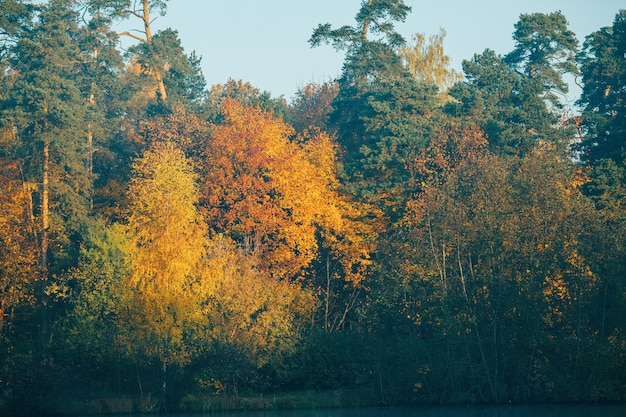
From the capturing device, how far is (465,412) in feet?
116

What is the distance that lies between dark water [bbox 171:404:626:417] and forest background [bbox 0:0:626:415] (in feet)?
4.11

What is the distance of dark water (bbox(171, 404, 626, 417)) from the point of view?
3356cm

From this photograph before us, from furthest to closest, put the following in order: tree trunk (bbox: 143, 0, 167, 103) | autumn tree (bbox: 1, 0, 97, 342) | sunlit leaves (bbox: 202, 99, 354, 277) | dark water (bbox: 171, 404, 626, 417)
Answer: tree trunk (bbox: 143, 0, 167, 103) < sunlit leaves (bbox: 202, 99, 354, 277) < autumn tree (bbox: 1, 0, 97, 342) < dark water (bbox: 171, 404, 626, 417)

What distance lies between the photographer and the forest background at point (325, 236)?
128 feet

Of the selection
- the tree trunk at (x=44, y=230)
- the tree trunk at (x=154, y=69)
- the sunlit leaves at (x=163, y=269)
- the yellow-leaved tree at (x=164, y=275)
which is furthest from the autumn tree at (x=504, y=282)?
the tree trunk at (x=154, y=69)

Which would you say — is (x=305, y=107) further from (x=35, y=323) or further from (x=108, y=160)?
(x=35, y=323)

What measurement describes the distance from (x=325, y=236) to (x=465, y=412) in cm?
1661

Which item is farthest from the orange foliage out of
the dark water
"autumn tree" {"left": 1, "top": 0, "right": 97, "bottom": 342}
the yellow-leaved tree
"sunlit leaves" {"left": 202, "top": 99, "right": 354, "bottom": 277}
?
the dark water

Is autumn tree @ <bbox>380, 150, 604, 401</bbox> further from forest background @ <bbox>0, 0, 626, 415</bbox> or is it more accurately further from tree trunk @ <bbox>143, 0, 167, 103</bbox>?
tree trunk @ <bbox>143, 0, 167, 103</bbox>

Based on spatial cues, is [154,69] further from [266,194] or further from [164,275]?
[164,275]

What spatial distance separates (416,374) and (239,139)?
1760 cm

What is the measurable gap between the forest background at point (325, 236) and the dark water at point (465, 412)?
1.25 m

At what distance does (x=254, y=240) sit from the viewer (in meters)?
48.6

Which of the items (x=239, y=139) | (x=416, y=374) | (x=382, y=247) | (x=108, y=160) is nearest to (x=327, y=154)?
(x=239, y=139)
